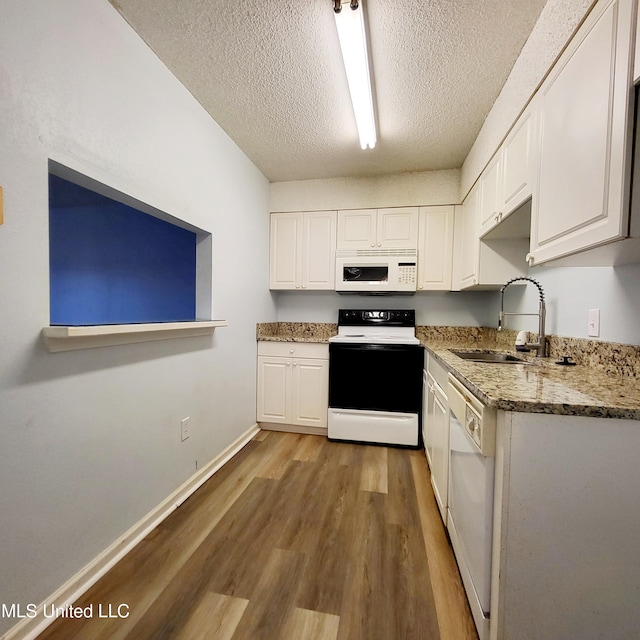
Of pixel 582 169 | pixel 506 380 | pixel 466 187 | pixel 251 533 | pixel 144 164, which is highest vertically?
pixel 466 187

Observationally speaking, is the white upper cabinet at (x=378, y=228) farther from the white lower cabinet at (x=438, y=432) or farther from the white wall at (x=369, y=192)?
the white lower cabinet at (x=438, y=432)

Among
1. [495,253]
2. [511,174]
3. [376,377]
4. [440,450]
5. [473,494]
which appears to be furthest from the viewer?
[376,377]

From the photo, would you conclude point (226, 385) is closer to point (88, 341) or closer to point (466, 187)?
point (88, 341)

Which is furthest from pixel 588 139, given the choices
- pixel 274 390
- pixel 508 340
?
pixel 274 390

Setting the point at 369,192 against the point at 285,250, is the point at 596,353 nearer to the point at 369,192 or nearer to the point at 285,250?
the point at 369,192

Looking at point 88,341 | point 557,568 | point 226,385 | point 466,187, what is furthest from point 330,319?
point 557,568

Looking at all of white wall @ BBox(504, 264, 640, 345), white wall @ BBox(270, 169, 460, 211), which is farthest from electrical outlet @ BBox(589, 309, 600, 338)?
white wall @ BBox(270, 169, 460, 211)

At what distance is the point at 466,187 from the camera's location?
8.18 feet

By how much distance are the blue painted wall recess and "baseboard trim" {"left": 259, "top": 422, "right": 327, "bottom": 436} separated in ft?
4.11

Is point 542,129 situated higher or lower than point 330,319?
higher

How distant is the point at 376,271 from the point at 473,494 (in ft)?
6.91

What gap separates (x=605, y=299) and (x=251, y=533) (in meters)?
1.98

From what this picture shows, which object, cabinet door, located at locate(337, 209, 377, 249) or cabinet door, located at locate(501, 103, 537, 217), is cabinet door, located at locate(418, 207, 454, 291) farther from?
cabinet door, located at locate(501, 103, 537, 217)

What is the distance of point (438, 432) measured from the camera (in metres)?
1.73
